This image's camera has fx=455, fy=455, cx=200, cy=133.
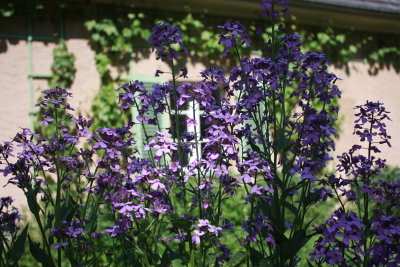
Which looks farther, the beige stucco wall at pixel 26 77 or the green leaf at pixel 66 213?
the beige stucco wall at pixel 26 77

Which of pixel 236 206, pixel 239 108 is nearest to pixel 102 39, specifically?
pixel 236 206

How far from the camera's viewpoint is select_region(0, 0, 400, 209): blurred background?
526 cm

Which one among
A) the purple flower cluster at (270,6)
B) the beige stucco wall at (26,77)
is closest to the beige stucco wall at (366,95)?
the beige stucco wall at (26,77)

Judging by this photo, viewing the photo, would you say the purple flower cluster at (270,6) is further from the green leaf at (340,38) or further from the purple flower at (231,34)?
the green leaf at (340,38)

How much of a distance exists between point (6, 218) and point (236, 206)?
10.2 feet

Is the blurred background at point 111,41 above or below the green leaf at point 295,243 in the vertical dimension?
above

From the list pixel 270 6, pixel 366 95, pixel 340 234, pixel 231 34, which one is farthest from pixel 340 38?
pixel 340 234

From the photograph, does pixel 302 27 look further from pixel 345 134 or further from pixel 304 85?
pixel 304 85

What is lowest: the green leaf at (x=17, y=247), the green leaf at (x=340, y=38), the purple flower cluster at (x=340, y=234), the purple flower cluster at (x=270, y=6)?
the green leaf at (x=17, y=247)

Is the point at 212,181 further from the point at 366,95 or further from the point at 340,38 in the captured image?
the point at 366,95

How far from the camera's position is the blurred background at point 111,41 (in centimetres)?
526

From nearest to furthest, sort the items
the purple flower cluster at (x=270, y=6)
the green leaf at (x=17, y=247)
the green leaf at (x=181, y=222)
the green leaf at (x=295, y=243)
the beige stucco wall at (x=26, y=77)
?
the green leaf at (x=181, y=222) < the green leaf at (x=295, y=243) < the green leaf at (x=17, y=247) < the purple flower cluster at (x=270, y=6) < the beige stucco wall at (x=26, y=77)

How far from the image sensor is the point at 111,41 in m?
5.67

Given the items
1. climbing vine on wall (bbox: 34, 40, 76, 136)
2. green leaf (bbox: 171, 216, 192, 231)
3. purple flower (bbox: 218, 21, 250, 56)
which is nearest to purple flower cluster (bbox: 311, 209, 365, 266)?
green leaf (bbox: 171, 216, 192, 231)
